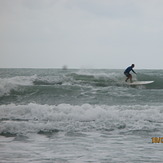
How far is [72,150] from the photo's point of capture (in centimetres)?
571

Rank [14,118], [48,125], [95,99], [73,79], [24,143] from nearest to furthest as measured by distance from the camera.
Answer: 1. [24,143]
2. [48,125]
3. [14,118]
4. [95,99]
5. [73,79]

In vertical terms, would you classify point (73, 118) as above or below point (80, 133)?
above

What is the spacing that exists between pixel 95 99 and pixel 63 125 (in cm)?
519

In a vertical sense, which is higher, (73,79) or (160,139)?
(73,79)

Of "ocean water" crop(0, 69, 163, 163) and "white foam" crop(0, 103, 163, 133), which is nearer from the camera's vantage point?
"ocean water" crop(0, 69, 163, 163)

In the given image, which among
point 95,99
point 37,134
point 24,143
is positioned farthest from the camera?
point 95,99

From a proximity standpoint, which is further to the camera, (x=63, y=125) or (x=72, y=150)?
(x=63, y=125)

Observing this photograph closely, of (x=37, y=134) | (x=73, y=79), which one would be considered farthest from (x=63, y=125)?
(x=73, y=79)

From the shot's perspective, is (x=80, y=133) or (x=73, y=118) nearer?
(x=80, y=133)

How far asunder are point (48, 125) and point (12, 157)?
2.74 m

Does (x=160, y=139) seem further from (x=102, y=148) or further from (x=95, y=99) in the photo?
(x=95, y=99)

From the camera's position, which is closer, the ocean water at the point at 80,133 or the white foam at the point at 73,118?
the ocean water at the point at 80,133

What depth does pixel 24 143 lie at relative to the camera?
634 cm

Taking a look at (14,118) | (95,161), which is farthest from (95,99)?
(95,161)
